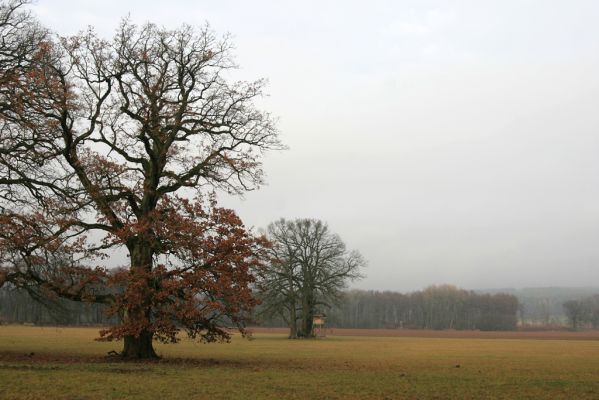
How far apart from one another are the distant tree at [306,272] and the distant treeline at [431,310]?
83612 mm

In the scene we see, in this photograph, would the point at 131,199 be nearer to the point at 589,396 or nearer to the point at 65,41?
the point at 65,41

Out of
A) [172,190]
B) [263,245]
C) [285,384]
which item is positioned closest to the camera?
[285,384]

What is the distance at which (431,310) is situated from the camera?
548 ft

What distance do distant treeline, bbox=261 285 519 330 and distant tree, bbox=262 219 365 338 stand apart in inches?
3292

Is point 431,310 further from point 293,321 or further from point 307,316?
point 293,321

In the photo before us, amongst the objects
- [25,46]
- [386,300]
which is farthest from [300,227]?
[386,300]

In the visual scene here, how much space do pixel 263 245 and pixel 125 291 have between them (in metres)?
6.20

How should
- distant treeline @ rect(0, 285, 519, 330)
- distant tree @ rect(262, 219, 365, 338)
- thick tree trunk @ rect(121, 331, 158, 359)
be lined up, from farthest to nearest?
distant treeline @ rect(0, 285, 519, 330)
distant tree @ rect(262, 219, 365, 338)
thick tree trunk @ rect(121, 331, 158, 359)

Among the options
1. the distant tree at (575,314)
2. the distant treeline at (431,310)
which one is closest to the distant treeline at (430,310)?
the distant treeline at (431,310)

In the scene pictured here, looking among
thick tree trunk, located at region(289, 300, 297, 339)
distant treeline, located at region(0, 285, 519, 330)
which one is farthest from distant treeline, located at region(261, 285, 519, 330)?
thick tree trunk, located at region(289, 300, 297, 339)

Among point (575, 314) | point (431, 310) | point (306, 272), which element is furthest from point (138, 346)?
point (575, 314)

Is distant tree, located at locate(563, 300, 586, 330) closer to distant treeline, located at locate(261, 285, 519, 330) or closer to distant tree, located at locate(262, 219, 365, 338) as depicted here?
distant treeline, located at locate(261, 285, 519, 330)

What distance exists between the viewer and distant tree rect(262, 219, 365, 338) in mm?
68344

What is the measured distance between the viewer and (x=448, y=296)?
17200 cm
